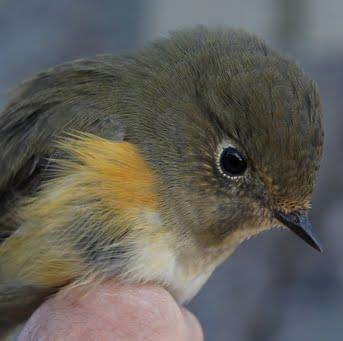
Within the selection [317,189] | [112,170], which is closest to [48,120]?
[112,170]

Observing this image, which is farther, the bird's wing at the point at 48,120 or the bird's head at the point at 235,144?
the bird's wing at the point at 48,120

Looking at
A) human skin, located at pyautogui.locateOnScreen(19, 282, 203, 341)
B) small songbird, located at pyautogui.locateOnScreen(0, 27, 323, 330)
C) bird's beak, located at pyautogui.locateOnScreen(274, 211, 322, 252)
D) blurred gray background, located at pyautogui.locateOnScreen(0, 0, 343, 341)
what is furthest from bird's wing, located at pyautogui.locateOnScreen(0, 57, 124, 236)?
blurred gray background, located at pyautogui.locateOnScreen(0, 0, 343, 341)

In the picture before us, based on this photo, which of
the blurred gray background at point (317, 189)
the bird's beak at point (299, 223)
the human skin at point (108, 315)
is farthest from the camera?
the blurred gray background at point (317, 189)

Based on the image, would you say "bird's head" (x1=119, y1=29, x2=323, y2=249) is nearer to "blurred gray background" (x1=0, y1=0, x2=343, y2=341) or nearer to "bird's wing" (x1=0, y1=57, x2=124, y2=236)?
"bird's wing" (x1=0, y1=57, x2=124, y2=236)

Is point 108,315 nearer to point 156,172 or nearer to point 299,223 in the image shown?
point 156,172

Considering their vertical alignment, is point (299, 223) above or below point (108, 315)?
above

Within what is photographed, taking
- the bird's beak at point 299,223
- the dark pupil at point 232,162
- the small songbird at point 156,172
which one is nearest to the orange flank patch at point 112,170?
the small songbird at point 156,172

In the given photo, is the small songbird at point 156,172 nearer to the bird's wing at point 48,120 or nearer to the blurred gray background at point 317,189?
the bird's wing at point 48,120
